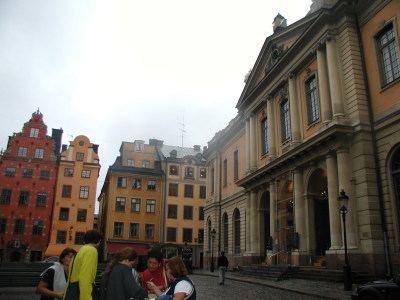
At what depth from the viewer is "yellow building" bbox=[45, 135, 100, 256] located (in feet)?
149

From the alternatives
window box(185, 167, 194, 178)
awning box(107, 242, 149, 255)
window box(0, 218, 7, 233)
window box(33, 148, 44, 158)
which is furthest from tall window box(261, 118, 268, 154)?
window box(0, 218, 7, 233)

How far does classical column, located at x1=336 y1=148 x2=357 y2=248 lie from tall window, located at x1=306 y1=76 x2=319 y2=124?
3.97m

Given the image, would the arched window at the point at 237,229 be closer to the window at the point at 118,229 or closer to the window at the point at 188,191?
the window at the point at 188,191

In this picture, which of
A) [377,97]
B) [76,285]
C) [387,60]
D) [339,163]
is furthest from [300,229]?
[76,285]

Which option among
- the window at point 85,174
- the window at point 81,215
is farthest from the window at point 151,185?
the window at point 81,215

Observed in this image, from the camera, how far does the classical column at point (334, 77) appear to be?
752 inches

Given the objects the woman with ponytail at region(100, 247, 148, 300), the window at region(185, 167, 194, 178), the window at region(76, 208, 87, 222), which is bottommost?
the woman with ponytail at region(100, 247, 148, 300)

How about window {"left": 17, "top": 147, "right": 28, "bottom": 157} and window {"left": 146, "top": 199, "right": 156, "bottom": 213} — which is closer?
window {"left": 17, "top": 147, "right": 28, "bottom": 157}

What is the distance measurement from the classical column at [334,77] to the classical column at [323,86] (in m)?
0.60

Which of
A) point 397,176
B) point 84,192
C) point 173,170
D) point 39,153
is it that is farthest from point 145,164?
point 397,176

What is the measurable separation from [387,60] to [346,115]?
3051mm

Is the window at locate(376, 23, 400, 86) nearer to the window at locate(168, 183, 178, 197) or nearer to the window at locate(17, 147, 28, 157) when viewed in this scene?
the window at locate(168, 183, 178, 197)

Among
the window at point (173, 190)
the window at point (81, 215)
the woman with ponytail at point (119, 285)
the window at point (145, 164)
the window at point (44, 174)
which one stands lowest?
the woman with ponytail at point (119, 285)

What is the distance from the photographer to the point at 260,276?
71.6 feet
